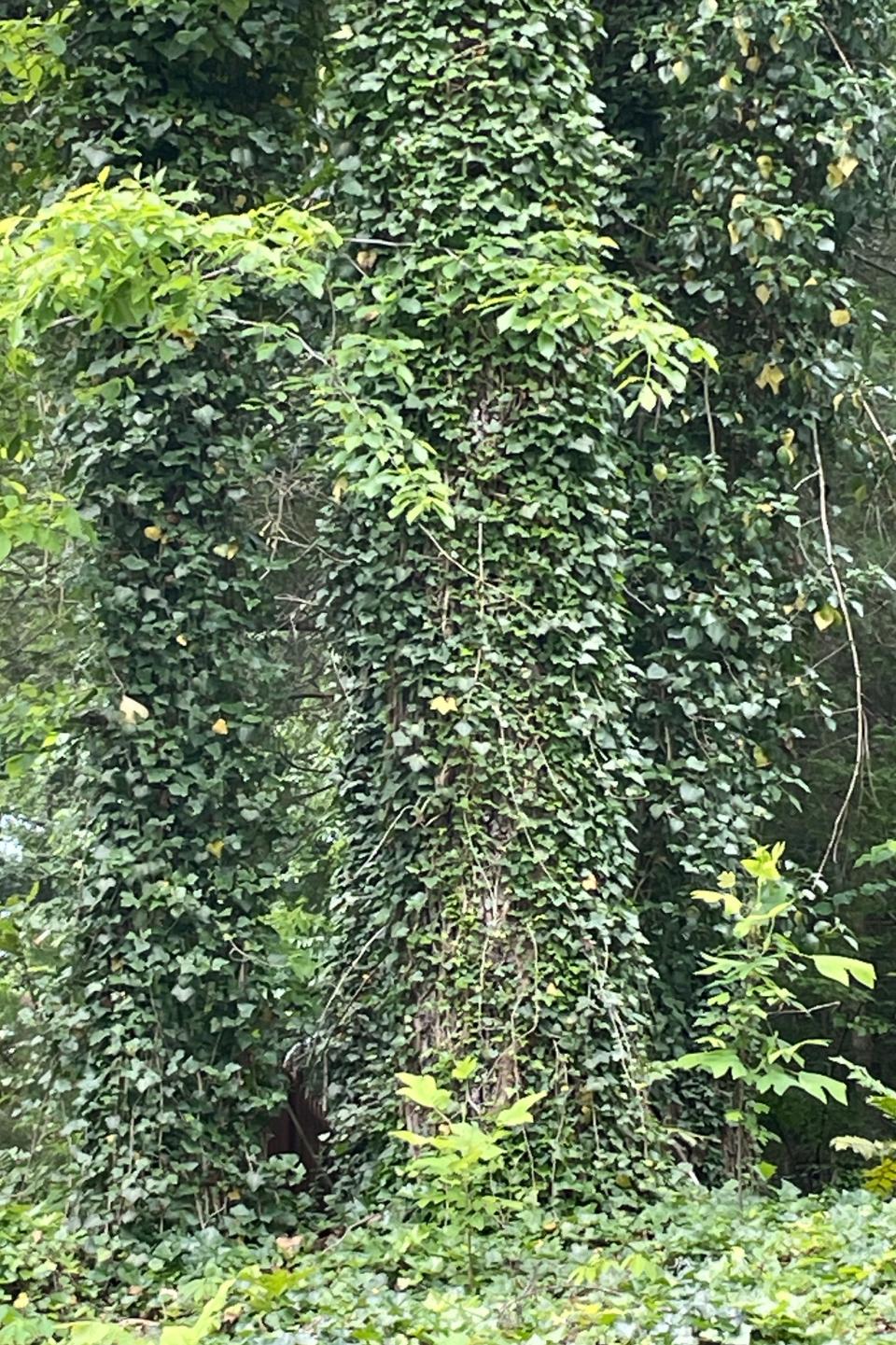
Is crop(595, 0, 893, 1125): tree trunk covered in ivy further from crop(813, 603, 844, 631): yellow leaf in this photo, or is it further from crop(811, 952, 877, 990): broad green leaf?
crop(811, 952, 877, 990): broad green leaf

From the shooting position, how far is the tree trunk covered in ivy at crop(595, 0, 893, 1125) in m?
6.35

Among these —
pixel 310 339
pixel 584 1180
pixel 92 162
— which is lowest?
pixel 584 1180

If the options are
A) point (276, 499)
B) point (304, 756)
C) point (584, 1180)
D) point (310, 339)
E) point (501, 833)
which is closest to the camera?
point (584, 1180)

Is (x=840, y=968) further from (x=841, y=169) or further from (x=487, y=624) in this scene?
(x=841, y=169)

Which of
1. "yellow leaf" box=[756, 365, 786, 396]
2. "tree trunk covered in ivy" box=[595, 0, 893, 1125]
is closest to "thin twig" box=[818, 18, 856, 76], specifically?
"tree trunk covered in ivy" box=[595, 0, 893, 1125]

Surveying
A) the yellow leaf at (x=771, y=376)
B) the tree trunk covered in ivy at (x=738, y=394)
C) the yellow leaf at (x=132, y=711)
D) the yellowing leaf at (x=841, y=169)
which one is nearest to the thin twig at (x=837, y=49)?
the tree trunk covered in ivy at (x=738, y=394)

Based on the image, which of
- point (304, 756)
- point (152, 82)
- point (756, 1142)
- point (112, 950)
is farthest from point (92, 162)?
point (756, 1142)

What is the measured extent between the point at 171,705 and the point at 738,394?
314 cm

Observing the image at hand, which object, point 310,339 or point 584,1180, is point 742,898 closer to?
point 584,1180

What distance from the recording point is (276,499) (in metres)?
7.45

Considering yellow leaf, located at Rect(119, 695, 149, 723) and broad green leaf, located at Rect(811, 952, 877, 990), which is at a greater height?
broad green leaf, located at Rect(811, 952, 877, 990)

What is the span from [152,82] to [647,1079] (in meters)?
4.43

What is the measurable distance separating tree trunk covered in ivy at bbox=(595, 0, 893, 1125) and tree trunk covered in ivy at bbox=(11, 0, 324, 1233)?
6.01ft

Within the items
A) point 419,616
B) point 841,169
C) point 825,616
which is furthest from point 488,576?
point 841,169
